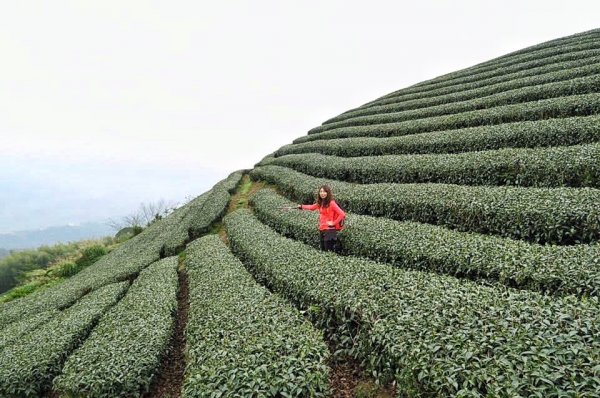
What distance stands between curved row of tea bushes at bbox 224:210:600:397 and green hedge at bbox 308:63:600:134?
1997 centimetres

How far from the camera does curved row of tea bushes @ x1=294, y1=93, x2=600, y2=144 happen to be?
66.0 ft

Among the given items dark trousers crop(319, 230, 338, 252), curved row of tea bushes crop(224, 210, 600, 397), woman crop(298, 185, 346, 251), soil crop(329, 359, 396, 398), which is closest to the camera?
curved row of tea bushes crop(224, 210, 600, 397)

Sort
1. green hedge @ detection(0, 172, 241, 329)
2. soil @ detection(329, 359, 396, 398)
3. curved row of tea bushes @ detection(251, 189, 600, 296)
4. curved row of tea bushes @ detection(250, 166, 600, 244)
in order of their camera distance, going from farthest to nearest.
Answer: green hedge @ detection(0, 172, 241, 329)
curved row of tea bushes @ detection(250, 166, 600, 244)
curved row of tea bushes @ detection(251, 189, 600, 296)
soil @ detection(329, 359, 396, 398)

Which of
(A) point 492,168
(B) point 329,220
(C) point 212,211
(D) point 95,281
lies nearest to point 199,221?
(C) point 212,211

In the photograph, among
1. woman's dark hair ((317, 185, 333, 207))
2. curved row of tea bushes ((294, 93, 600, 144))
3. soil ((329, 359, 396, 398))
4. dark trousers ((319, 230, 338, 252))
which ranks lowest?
soil ((329, 359, 396, 398))

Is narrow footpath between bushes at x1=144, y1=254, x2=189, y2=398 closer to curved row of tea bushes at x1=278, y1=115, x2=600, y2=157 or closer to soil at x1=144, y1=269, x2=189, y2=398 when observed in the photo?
soil at x1=144, y1=269, x2=189, y2=398

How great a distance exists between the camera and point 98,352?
10.5 m

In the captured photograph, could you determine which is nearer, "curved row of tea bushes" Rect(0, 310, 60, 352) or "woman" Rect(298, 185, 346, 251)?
"woman" Rect(298, 185, 346, 251)

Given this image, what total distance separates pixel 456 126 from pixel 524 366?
22610mm

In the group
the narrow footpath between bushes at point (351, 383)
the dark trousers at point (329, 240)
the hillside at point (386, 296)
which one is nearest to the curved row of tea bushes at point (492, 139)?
the hillside at point (386, 296)

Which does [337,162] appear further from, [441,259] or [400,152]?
[441,259]

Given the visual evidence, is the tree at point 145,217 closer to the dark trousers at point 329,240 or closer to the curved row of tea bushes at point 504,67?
the curved row of tea bushes at point 504,67

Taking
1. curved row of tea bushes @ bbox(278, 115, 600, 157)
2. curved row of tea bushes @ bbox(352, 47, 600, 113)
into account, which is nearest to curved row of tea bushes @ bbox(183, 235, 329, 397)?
curved row of tea bushes @ bbox(278, 115, 600, 157)

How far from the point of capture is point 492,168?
1669 cm
